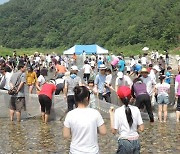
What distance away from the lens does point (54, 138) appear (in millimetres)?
11461

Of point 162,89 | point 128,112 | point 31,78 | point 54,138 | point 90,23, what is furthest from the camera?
point 90,23

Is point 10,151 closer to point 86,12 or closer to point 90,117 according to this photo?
point 90,117

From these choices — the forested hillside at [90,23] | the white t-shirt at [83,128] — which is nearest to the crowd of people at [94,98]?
the white t-shirt at [83,128]

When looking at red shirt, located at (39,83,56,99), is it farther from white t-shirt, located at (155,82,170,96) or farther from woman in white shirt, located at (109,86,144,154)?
woman in white shirt, located at (109,86,144,154)

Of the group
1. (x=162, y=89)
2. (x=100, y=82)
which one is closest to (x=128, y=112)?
(x=162, y=89)

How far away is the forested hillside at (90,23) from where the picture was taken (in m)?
92.9

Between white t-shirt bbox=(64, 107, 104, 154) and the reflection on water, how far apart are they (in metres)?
4.27

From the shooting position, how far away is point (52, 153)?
9.79 meters

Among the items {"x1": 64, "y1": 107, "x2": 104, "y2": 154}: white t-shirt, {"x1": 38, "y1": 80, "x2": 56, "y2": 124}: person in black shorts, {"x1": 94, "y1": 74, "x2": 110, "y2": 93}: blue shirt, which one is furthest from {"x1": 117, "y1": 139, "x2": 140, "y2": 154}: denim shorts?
{"x1": 94, "y1": 74, "x2": 110, "y2": 93}: blue shirt

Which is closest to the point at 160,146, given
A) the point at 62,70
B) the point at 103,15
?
the point at 62,70

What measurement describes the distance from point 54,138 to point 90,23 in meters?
129

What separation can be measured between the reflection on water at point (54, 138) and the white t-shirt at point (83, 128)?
427cm

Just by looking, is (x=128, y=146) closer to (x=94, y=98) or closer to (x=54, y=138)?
(x=54, y=138)

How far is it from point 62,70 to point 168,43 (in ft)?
199
